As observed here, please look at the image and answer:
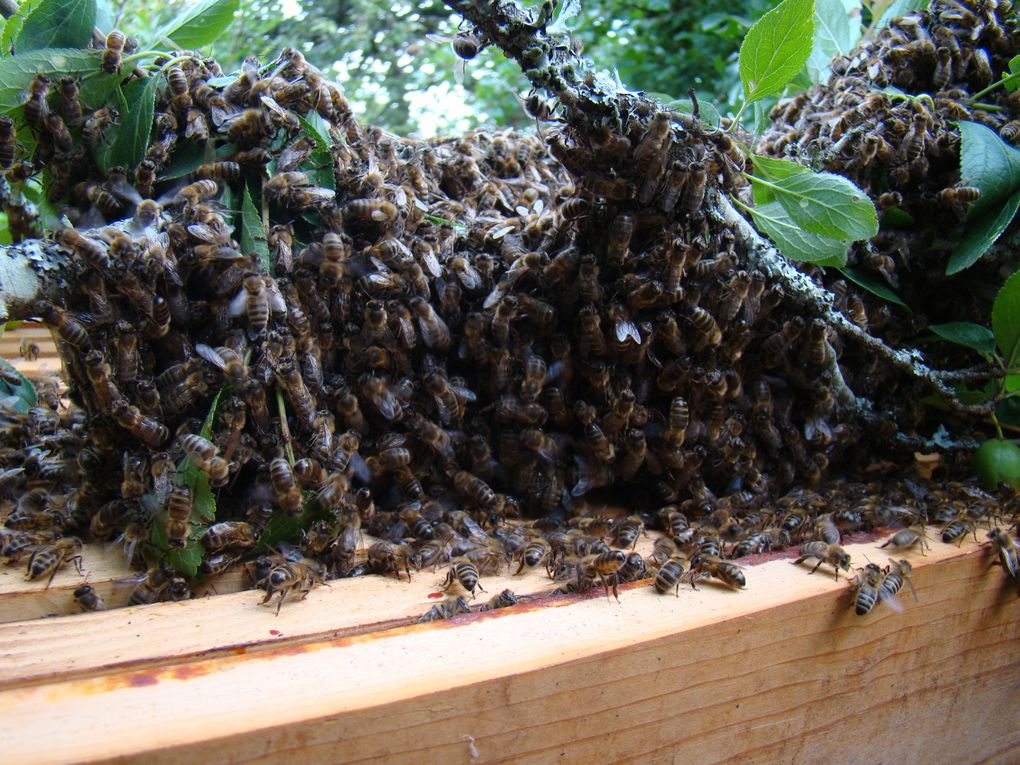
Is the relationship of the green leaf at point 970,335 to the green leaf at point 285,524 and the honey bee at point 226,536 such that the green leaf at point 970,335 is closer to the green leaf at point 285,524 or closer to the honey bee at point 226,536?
the green leaf at point 285,524

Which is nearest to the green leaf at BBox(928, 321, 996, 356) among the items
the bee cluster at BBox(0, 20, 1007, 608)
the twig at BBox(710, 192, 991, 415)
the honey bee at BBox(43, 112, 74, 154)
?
the twig at BBox(710, 192, 991, 415)

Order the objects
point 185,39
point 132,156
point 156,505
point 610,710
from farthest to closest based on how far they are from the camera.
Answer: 1. point 185,39
2. point 132,156
3. point 156,505
4. point 610,710

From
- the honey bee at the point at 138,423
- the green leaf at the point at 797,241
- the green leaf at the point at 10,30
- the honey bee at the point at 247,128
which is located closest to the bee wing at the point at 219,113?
the honey bee at the point at 247,128

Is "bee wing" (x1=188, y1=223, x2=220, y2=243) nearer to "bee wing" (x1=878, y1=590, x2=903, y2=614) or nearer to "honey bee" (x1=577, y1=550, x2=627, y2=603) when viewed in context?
"honey bee" (x1=577, y1=550, x2=627, y2=603)

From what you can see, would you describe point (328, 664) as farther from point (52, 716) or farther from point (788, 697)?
point (788, 697)

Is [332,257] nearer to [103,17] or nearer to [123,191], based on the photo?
[123,191]

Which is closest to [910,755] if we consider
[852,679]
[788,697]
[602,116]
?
[852,679]
